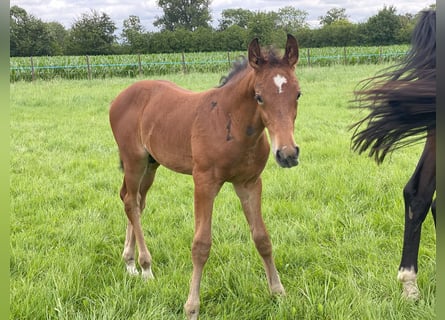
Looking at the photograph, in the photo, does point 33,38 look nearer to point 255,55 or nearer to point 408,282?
point 255,55

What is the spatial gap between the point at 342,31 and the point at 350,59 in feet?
22.2

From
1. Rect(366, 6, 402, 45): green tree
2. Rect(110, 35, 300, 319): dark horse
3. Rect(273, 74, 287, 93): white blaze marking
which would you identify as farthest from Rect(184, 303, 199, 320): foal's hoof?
Rect(366, 6, 402, 45): green tree

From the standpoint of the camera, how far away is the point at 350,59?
27.2m

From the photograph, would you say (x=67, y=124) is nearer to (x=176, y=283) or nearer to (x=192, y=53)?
(x=176, y=283)

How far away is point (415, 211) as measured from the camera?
2605 millimetres

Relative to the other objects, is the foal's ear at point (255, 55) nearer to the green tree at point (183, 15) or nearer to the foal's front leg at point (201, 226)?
the foal's front leg at point (201, 226)

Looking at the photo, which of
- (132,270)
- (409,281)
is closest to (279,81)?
(409,281)

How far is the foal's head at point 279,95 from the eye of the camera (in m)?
2.04

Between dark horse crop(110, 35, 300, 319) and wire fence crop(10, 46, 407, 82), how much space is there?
59.3 feet

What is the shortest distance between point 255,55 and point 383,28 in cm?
3439

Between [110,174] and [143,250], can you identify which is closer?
[143,250]

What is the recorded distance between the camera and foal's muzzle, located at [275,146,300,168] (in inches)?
79.3

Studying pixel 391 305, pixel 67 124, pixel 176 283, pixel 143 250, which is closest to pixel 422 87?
pixel 391 305

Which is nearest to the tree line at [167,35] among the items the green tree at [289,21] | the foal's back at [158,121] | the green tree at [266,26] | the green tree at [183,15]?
the green tree at [183,15]
